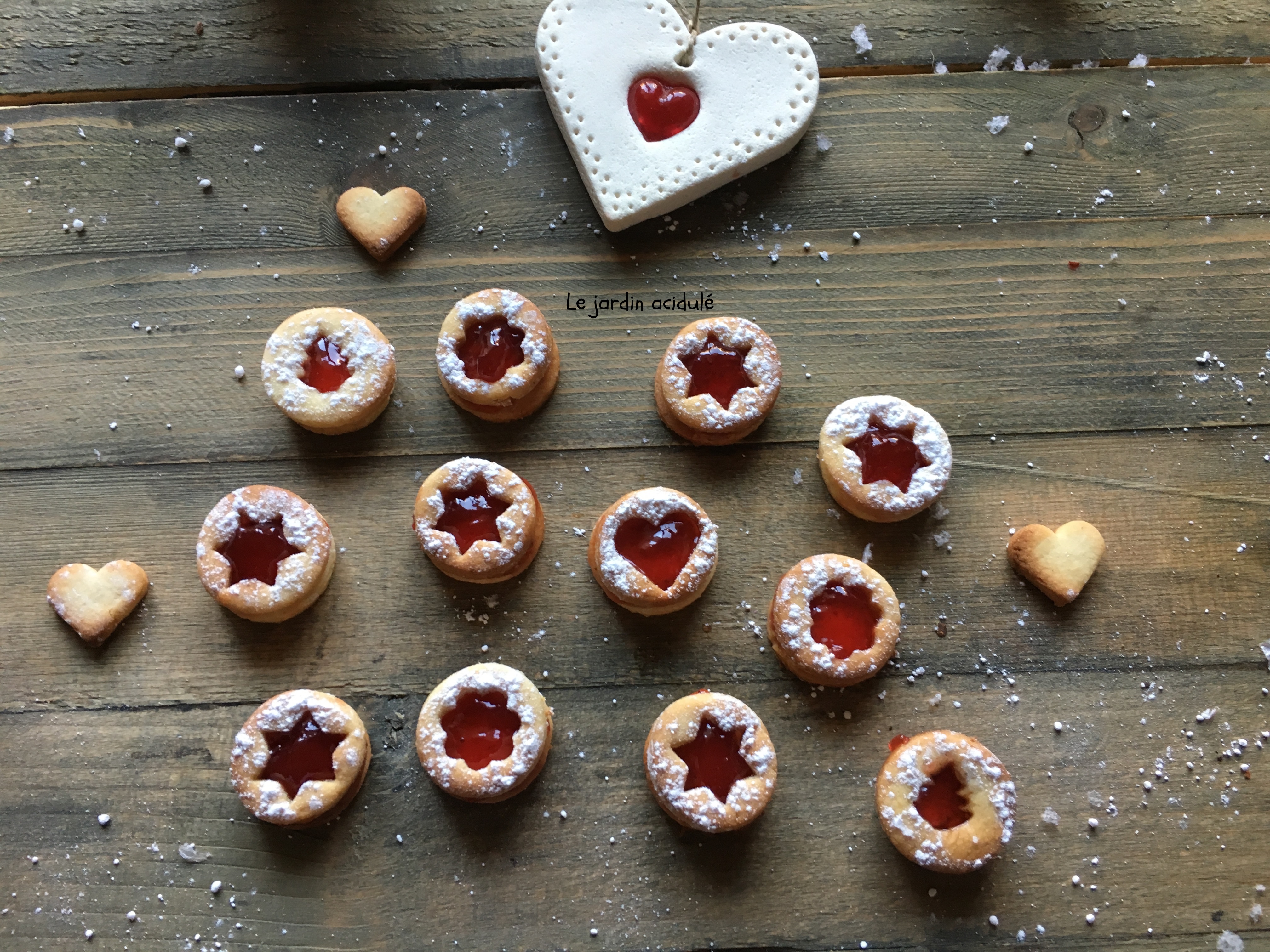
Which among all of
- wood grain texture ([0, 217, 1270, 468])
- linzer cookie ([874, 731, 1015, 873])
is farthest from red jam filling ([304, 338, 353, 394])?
linzer cookie ([874, 731, 1015, 873])

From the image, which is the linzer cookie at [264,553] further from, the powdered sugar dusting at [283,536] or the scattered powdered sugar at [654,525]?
the scattered powdered sugar at [654,525]

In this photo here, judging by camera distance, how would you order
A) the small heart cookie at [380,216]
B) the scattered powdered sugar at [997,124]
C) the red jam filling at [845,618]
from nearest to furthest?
the red jam filling at [845,618] → the small heart cookie at [380,216] → the scattered powdered sugar at [997,124]

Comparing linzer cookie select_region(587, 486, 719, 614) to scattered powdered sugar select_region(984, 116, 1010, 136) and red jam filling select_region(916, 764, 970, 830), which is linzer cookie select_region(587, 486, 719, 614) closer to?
red jam filling select_region(916, 764, 970, 830)

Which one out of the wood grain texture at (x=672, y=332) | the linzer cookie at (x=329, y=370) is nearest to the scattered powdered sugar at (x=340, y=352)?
the linzer cookie at (x=329, y=370)

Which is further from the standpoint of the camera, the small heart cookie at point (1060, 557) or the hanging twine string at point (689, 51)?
the hanging twine string at point (689, 51)

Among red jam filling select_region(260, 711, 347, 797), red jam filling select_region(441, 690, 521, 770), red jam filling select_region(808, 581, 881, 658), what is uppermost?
red jam filling select_region(808, 581, 881, 658)

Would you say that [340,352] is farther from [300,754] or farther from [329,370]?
[300,754]

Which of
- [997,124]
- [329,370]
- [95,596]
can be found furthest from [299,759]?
[997,124]
